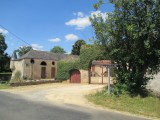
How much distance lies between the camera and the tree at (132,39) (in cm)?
1777

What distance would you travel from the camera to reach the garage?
39125mm

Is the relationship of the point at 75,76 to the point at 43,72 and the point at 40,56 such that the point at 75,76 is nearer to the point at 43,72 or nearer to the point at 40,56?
the point at 43,72

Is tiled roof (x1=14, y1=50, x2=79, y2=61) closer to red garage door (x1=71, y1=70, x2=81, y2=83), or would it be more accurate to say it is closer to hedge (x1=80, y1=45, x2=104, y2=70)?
red garage door (x1=71, y1=70, x2=81, y2=83)

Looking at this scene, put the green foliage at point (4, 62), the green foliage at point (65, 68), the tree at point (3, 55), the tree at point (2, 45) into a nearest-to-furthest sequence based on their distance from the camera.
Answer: the green foliage at point (65, 68) → the green foliage at point (4, 62) → the tree at point (3, 55) → the tree at point (2, 45)

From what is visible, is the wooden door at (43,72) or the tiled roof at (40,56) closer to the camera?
the tiled roof at (40,56)

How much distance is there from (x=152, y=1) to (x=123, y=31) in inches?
104

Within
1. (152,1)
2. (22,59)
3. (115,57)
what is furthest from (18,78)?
(152,1)

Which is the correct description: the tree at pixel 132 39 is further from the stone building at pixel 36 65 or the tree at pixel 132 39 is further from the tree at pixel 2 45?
the tree at pixel 2 45

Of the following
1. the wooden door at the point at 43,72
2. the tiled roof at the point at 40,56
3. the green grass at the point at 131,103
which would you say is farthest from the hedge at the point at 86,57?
the green grass at the point at 131,103

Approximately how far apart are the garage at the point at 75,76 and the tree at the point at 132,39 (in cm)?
1881

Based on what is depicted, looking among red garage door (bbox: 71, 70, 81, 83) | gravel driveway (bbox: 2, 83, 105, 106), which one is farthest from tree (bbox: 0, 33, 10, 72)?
gravel driveway (bbox: 2, 83, 105, 106)

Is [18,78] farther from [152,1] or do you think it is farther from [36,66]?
[152,1]

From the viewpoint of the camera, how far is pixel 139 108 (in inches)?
640

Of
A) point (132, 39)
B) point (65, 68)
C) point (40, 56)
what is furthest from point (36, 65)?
point (132, 39)
